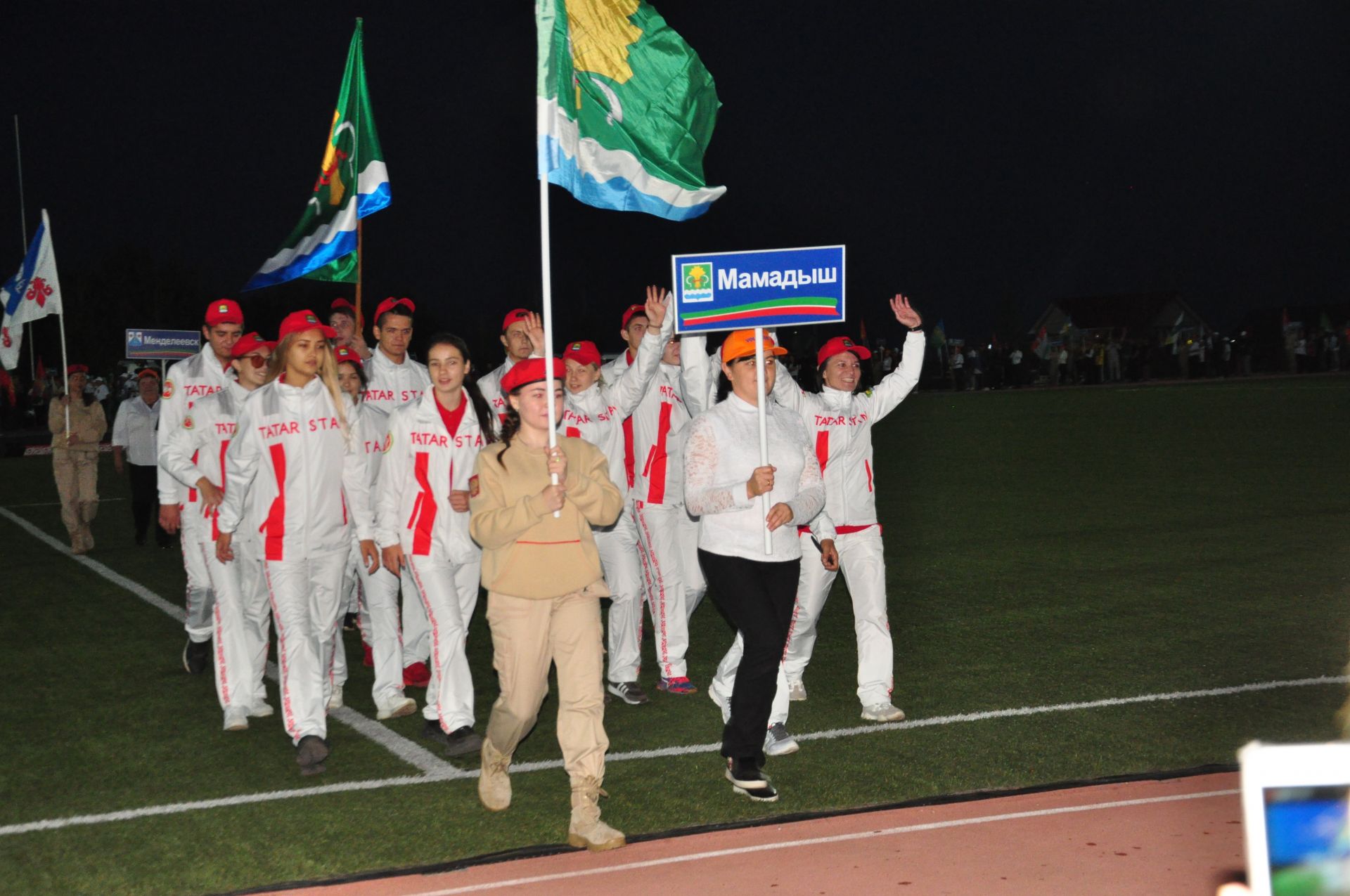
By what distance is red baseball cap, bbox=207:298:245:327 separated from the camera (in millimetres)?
8992

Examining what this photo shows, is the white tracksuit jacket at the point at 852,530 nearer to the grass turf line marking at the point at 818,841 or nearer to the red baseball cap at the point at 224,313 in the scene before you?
the grass turf line marking at the point at 818,841

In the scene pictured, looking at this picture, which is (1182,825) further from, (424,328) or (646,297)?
(424,328)

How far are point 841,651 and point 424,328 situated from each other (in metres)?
80.0

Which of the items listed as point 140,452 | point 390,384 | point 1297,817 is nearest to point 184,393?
point 390,384

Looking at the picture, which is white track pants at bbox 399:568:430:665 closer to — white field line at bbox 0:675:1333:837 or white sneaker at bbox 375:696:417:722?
white sneaker at bbox 375:696:417:722

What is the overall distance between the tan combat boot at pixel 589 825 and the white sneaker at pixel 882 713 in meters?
2.27

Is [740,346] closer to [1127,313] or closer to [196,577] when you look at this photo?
[196,577]

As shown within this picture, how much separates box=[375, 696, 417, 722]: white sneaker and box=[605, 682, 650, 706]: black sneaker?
117 cm

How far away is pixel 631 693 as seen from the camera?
26.9 feet

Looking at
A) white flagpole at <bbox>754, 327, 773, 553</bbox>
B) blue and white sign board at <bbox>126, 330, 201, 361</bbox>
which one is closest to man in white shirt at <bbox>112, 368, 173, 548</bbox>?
blue and white sign board at <bbox>126, 330, 201, 361</bbox>

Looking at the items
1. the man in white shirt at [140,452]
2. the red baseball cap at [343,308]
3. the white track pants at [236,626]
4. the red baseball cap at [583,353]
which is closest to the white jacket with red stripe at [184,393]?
the white track pants at [236,626]

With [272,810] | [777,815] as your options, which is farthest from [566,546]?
[272,810]

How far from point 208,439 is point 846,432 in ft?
11.8

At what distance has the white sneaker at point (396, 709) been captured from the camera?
26.0 feet
